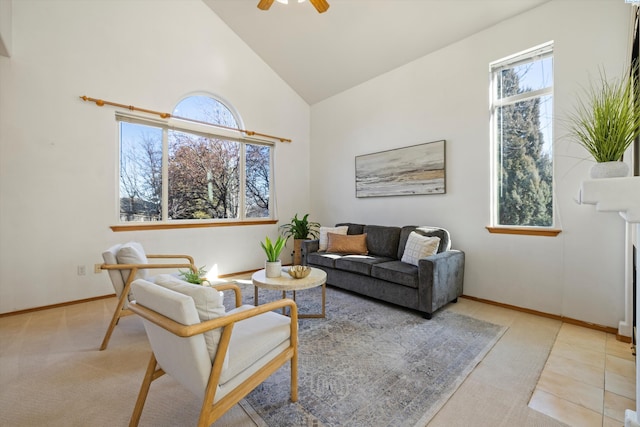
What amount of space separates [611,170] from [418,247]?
6.21 ft

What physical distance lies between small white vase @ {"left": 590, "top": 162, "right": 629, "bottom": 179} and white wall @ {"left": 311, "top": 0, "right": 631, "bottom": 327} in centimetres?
155

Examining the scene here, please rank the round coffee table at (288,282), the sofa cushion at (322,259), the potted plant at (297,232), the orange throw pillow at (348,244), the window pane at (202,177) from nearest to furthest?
the round coffee table at (288,282) → the sofa cushion at (322,259) → the orange throw pillow at (348,244) → the window pane at (202,177) → the potted plant at (297,232)

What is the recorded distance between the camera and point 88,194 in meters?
3.30

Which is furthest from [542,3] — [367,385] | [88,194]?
[88,194]

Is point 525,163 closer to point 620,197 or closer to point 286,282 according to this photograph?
point 620,197

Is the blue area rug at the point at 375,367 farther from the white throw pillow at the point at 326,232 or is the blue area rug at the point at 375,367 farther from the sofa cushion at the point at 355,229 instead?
the sofa cushion at the point at 355,229

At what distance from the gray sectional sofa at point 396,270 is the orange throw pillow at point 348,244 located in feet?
0.25

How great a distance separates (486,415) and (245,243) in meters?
3.88

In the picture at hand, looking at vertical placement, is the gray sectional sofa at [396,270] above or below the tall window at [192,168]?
below

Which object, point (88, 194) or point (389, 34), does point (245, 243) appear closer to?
point (88, 194)

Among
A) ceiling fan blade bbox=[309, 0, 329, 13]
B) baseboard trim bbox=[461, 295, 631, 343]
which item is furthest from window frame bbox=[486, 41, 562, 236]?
ceiling fan blade bbox=[309, 0, 329, 13]

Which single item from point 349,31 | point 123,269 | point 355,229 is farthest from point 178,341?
point 349,31

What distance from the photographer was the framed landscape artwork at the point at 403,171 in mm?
3586

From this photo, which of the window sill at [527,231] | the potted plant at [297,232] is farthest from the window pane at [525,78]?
the potted plant at [297,232]
